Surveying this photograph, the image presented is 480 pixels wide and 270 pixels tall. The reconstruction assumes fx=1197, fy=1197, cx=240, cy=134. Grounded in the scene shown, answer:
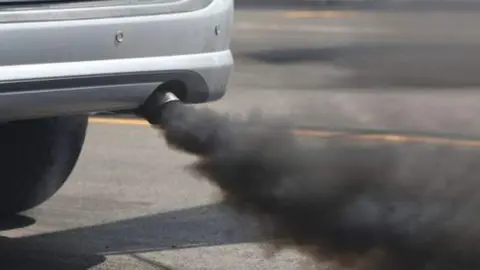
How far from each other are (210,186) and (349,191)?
1.09 m

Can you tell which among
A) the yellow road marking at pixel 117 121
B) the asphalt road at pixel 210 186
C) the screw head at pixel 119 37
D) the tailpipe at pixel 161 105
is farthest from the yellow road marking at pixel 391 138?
the yellow road marking at pixel 117 121

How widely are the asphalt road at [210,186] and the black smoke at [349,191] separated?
0.36ft

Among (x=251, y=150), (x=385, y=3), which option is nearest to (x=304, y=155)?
(x=251, y=150)

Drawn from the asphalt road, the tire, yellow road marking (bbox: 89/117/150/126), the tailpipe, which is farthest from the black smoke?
yellow road marking (bbox: 89/117/150/126)

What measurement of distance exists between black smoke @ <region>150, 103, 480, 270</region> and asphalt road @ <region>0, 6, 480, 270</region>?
0.11 m

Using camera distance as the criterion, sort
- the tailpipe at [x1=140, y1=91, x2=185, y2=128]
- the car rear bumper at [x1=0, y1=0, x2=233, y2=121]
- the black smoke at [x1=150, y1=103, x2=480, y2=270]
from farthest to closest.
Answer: the tailpipe at [x1=140, y1=91, x2=185, y2=128] < the car rear bumper at [x1=0, y1=0, x2=233, y2=121] < the black smoke at [x1=150, y1=103, x2=480, y2=270]

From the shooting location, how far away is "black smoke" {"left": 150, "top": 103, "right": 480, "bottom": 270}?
12.5 feet

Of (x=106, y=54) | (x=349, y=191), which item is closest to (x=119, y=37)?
(x=106, y=54)

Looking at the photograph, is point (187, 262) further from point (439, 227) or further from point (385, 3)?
point (385, 3)

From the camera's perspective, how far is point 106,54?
13.7 ft

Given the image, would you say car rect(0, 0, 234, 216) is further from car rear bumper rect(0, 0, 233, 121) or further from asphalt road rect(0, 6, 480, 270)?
asphalt road rect(0, 6, 480, 270)

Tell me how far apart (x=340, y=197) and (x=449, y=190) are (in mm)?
365

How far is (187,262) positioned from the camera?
500cm

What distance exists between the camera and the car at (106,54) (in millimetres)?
4016
